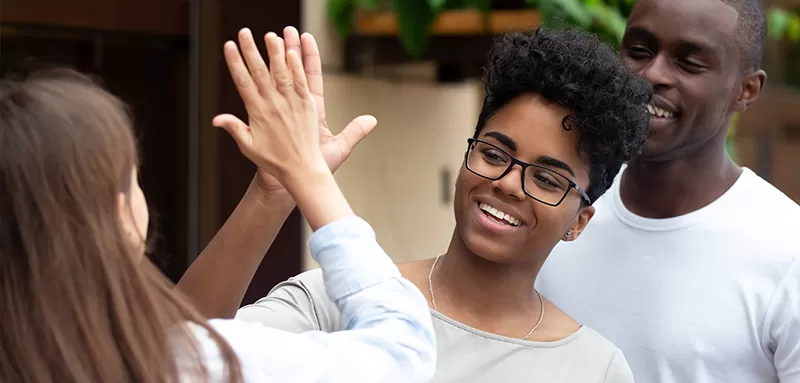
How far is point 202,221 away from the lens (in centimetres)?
390

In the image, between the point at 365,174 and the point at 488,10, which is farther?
the point at 365,174

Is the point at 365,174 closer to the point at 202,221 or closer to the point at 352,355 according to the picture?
the point at 202,221

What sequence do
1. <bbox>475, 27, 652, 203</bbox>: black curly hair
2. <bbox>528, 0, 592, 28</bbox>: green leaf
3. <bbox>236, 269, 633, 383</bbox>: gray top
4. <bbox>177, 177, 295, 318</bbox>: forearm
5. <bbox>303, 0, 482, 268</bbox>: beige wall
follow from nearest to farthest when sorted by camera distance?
<bbox>177, 177, 295, 318</bbox>: forearm → <bbox>236, 269, 633, 383</bbox>: gray top → <bbox>475, 27, 652, 203</bbox>: black curly hair → <bbox>528, 0, 592, 28</bbox>: green leaf → <bbox>303, 0, 482, 268</bbox>: beige wall

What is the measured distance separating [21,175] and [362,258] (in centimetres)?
44

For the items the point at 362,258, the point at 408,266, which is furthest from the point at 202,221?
the point at 362,258

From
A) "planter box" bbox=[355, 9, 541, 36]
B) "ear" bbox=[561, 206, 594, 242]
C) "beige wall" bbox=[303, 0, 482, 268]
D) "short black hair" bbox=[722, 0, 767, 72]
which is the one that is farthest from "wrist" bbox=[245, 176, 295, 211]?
"beige wall" bbox=[303, 0, 482, 268]

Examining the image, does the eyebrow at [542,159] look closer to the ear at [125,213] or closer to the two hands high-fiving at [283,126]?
the two hands high-fiving at [283,126]

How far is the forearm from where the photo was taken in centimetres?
165

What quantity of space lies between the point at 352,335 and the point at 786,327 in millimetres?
1132

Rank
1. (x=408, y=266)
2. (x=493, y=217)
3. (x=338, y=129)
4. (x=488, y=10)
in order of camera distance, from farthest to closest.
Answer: (x=338, y=129) → (x=488, y=10) → (x=408, y=266) → (x=493, y=217)

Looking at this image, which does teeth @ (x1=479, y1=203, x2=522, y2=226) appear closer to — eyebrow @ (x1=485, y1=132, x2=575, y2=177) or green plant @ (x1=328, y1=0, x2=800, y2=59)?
eyebrow @ (x1=485, y1=132, x2=575, y2=177)

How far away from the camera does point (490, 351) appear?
188 cm

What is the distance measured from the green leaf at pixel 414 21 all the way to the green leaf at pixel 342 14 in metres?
0.26

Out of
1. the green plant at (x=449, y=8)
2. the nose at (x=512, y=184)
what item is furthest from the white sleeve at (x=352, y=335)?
the green plant at (x=449, y=8)
